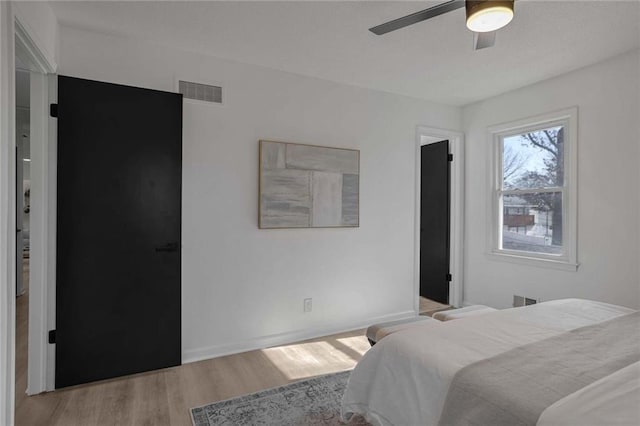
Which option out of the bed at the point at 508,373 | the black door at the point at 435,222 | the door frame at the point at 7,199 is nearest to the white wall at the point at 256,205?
the black door at the point at 435,222

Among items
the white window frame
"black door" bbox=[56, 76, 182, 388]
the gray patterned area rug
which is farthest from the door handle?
the white window frame

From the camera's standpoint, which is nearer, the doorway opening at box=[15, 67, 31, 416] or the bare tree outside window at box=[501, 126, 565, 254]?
the doorway opening at box=[15, 67, 31, 416]

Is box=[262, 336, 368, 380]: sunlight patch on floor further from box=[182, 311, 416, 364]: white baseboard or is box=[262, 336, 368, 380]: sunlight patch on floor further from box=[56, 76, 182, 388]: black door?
box=[56, 76, 182, 388]: black door

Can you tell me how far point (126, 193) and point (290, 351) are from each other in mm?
1855

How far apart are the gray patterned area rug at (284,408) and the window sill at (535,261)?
2.40 m

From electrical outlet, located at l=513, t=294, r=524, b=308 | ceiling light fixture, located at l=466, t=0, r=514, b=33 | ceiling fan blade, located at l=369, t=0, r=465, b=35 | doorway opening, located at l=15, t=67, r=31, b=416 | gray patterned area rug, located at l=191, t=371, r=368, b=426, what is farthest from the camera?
electrical outlet, located at l=513, t=294, r=524, b=308

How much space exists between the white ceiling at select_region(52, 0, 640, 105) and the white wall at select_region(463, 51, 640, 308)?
191mm

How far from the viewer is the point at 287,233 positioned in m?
3.28

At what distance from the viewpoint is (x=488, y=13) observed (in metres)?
1.53

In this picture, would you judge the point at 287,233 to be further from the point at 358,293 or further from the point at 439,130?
the point at 439,130

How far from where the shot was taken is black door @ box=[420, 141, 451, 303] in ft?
14.7

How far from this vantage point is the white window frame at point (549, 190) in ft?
10.6

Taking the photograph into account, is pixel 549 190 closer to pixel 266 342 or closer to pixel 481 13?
pixel 481 13

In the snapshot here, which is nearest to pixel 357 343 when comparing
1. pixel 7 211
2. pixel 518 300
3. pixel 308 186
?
pixel 308 186
